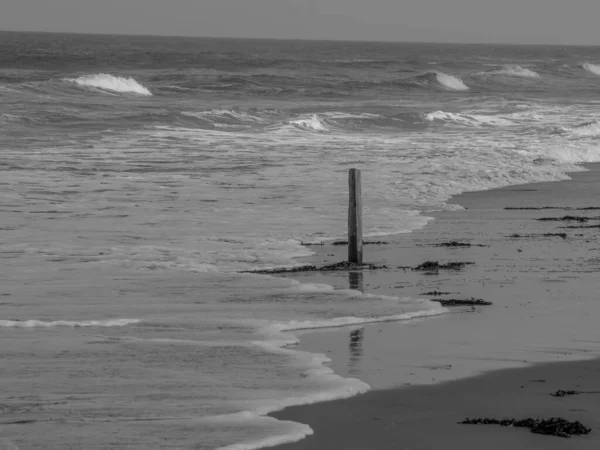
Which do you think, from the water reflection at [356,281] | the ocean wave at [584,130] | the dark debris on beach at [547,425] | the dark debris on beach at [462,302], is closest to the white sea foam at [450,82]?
the ocean wave at [584,130]

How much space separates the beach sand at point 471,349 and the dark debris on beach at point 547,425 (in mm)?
71

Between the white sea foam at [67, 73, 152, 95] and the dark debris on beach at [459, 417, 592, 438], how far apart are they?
41.6 metres

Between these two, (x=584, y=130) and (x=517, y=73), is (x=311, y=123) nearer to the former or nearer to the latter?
(x=584, y=130)

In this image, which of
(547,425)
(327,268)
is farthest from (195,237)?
(547,425)

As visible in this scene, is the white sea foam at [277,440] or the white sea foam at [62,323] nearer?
the white sea foam at [277,440]

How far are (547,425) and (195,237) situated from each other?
757cm

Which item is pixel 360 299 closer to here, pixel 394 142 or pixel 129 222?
pixel 129 222

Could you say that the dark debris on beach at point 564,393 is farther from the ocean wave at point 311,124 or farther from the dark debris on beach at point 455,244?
the ocean wave at point 311,124

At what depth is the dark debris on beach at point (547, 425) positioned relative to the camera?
19.4ft

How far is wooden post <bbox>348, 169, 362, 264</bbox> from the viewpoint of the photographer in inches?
437

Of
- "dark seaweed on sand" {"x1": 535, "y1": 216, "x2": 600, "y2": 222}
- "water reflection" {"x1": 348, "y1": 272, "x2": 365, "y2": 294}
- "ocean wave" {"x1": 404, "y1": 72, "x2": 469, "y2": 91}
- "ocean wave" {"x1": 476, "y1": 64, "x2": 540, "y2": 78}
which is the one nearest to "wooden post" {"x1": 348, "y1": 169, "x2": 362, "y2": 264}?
"water reflection" {"x1": 348, "y1": 272, "x2": 365, "y2": 294}

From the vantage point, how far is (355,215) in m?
11.1

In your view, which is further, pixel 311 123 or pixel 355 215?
pixel 311 123

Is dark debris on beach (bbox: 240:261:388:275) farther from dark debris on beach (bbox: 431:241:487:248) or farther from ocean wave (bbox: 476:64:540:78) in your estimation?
ocean wave (bbox: 476:64:540:78)
